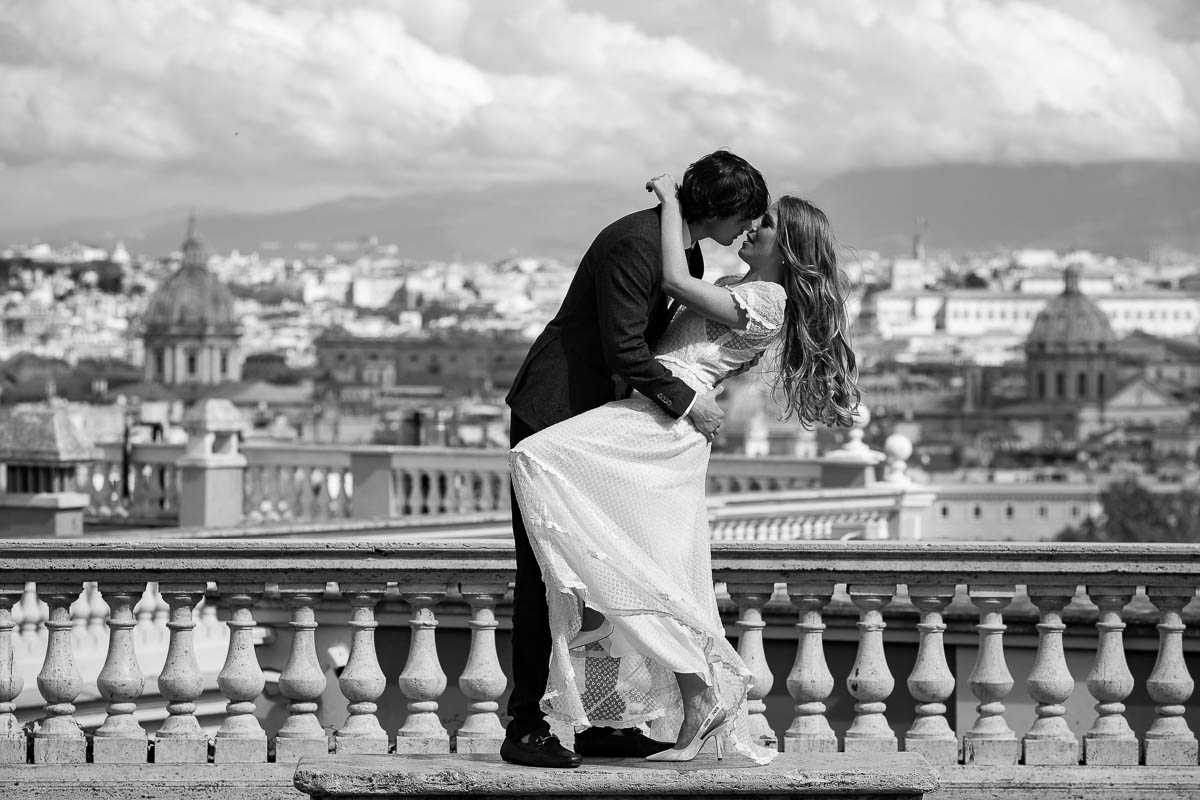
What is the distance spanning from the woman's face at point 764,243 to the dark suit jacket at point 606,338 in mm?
202

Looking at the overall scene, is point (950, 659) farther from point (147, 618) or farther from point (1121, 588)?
point (147, 618)

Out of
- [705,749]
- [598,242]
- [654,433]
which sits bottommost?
[705,749]

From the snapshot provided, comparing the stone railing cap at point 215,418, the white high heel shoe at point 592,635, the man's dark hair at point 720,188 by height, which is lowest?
the white high heel shoe at point 592,635

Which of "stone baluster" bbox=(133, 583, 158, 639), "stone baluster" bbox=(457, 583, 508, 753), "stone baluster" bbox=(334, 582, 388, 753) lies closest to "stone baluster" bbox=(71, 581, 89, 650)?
"stone baluster" bbox=(133, 583, 158, 639)

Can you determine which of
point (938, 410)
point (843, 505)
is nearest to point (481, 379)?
point (938, 410)

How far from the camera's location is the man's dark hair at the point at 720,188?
5387 mm

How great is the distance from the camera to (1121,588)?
21.3ft

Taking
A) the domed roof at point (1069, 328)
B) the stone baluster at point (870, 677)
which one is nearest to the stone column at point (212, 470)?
the stone baluster at point (870, 677)

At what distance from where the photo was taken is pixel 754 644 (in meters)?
6.41

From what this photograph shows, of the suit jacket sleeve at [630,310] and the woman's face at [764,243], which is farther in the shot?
the woman's face at [764,243]

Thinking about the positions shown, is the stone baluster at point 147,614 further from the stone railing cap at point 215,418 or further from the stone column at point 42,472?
the stone railing cap at point 215,418

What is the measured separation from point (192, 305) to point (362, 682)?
13642cm

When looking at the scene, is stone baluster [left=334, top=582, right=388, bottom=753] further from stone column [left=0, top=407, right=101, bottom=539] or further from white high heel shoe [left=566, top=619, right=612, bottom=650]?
stone column [left=0, top=407, right=101, bottom=539]

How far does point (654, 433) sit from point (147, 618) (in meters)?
3.69
